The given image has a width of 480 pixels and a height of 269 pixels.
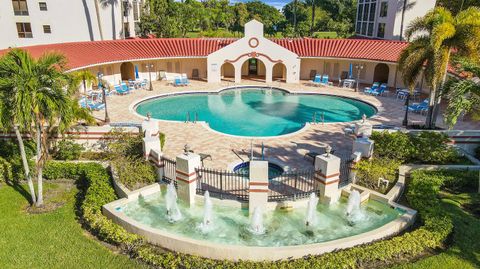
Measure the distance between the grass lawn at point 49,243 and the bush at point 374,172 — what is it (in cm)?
970

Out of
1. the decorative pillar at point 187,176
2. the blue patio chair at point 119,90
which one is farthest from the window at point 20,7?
the decorative pillar at point 187,176

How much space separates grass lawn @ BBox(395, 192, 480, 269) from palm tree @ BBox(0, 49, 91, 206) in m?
13.5

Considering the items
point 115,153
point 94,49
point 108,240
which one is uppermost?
point 94,49

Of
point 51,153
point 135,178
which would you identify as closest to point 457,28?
point 135,178

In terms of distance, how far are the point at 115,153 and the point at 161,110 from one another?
12773 millimetres

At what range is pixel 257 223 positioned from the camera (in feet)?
42.6

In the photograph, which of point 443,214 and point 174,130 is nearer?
point 443,214

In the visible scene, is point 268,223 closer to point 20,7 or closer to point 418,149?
point 418,149

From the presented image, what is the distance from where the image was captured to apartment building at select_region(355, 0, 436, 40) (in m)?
45.8

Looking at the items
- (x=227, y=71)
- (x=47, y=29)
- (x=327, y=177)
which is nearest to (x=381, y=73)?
(x=227, y=71)

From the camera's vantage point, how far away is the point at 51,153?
18766 millimetres

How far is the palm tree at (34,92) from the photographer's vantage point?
42.8 ft

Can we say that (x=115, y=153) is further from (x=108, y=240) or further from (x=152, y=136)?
(x=108, y=240)

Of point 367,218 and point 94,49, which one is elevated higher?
point 94,49
